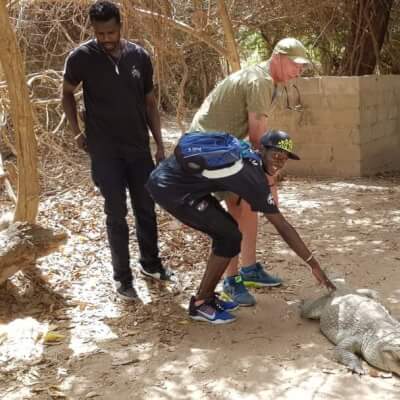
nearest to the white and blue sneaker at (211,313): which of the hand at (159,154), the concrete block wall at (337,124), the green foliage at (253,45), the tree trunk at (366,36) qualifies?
the hand at (159,154)

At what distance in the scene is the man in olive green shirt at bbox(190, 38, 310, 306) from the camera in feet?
12.4

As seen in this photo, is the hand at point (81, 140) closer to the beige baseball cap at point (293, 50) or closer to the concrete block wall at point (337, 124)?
the beige baseball cap at point (293, 50)

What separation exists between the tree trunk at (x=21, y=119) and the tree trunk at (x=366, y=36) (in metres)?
6.40

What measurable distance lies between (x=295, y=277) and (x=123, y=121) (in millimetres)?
1815

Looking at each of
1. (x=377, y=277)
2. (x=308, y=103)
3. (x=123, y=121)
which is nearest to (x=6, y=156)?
(x=308, y=103)

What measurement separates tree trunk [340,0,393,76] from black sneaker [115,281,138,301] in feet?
21.0

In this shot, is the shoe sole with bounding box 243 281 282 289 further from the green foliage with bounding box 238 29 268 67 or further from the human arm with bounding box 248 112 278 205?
the green foliage with bounding box 238 29 268 67

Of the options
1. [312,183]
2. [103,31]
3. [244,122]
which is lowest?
[312,183]

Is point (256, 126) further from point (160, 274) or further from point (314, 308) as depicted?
point (160, 274)

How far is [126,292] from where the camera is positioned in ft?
13.8

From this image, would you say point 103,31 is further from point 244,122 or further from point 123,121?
point 244,122

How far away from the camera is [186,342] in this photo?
144 inches

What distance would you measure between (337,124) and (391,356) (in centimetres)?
542

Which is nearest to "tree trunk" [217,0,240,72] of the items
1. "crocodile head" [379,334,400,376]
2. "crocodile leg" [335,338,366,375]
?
"crocodile leg" [335,338,366,375]
